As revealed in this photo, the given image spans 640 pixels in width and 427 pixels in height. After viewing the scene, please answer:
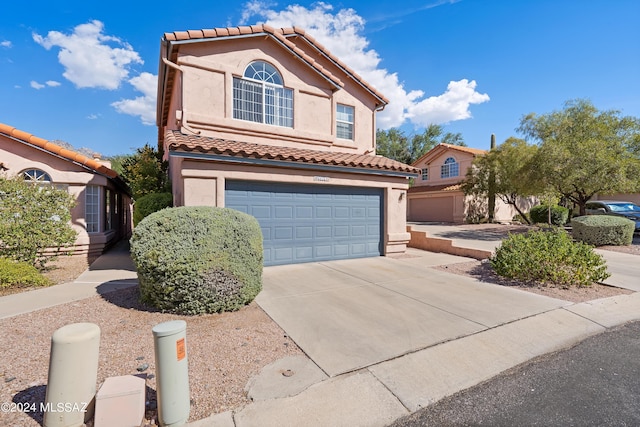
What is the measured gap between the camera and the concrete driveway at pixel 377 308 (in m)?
A: 4.23

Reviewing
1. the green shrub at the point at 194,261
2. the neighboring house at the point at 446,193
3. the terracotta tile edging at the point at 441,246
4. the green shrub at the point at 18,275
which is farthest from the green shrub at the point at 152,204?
the neighboring house at the point at 446,193

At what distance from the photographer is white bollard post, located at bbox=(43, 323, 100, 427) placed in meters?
2.69

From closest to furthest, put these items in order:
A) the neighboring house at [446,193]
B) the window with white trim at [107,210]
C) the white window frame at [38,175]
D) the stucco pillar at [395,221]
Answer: the white window frame at [38,175], the stucco pillar at [395,221], the window with white trim at [107,210], the neighboring house at [446,193]

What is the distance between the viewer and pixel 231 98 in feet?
33.4

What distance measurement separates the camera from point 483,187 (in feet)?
81.0

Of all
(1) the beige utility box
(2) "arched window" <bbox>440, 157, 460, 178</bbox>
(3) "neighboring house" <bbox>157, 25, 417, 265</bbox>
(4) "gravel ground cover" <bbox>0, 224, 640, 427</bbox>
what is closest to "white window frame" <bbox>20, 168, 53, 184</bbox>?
(3) "neighboring house" <bbox>157, 25, 417, 265</bbox>

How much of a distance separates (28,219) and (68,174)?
362 centimetres

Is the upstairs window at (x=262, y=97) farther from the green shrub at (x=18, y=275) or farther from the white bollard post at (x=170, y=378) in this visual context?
the white bollard post at (x=170, y=378)

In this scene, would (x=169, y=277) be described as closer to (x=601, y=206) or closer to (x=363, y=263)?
(x=363, y=263)

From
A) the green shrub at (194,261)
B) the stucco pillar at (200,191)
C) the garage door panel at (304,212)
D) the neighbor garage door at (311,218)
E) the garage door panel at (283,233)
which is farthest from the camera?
the garage door panel at (304,212)

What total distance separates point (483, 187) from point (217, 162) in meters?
22.5

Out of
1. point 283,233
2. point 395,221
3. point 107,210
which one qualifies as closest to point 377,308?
point 283,233

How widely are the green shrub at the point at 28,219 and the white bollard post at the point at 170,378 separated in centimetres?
706

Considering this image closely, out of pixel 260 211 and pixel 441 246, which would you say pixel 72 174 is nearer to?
pixel 260 211
